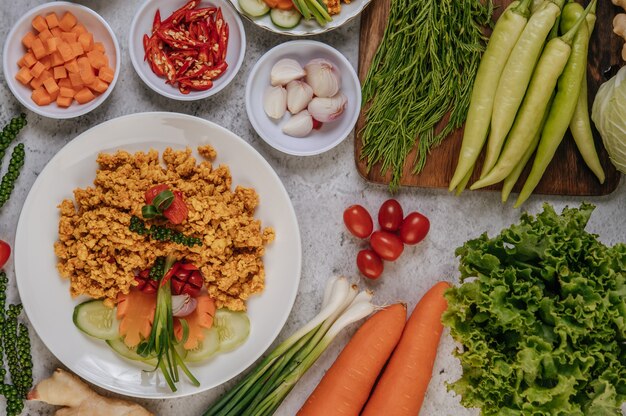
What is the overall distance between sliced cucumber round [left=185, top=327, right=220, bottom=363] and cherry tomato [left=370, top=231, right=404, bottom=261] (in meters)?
0.58

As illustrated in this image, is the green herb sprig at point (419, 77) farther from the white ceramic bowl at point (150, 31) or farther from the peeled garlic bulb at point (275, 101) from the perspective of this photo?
the white ceramic bowl at point (150, 31)

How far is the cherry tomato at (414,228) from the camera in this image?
2176 mm

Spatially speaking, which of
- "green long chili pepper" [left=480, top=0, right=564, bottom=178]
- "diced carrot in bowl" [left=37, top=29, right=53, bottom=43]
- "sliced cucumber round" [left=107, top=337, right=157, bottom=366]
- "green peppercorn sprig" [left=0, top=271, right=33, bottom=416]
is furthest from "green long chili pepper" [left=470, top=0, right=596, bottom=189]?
"green peppercorn sprig" [left=0, top=271, right=33, bottom=416]

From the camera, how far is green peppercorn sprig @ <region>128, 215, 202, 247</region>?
6.53ft

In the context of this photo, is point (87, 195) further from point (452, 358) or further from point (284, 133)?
point (452, 358)

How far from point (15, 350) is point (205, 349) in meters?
0.59

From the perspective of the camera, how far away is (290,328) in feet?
7.42

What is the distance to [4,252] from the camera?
6.91ft

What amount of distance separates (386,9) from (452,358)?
1.15 metres

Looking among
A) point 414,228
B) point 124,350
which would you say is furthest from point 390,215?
point 124,350

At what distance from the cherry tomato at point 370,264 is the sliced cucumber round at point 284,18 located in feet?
2.46

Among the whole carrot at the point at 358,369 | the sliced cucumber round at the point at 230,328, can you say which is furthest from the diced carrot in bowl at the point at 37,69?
the whole carrot at the point at 358,369

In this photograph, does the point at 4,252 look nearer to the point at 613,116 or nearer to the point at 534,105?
the point at 534,105

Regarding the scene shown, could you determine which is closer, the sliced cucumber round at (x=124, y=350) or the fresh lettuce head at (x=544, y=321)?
the fresh lettuce head at (x=544, y=321)
